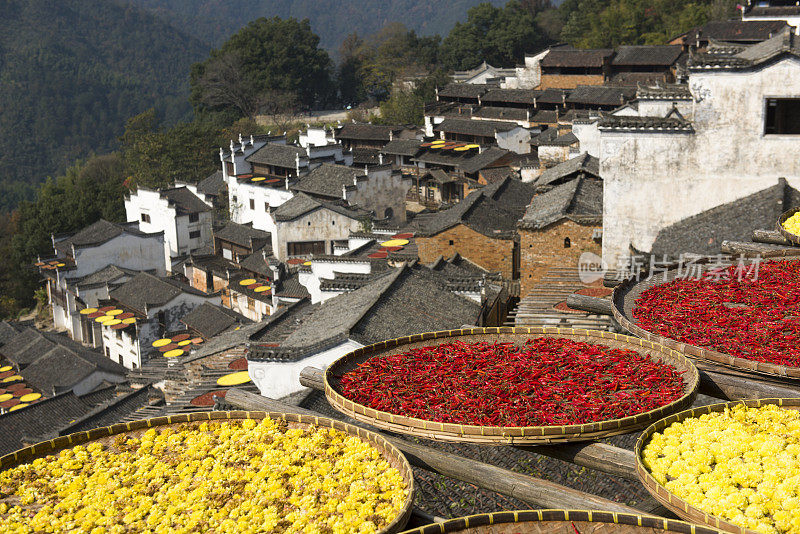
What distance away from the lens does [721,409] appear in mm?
5422

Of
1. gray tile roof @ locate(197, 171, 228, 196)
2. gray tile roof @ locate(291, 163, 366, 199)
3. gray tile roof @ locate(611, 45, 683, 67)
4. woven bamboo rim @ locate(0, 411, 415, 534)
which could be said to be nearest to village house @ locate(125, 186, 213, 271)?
gray tile roof @ locate(197, 171, 228, 196)

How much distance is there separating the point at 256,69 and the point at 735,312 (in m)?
65.4

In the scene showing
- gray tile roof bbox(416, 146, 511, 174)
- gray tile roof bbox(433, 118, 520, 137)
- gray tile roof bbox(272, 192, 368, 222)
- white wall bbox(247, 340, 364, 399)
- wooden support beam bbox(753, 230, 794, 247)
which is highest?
wooden support beam bbox(753, 230, 794, 247)

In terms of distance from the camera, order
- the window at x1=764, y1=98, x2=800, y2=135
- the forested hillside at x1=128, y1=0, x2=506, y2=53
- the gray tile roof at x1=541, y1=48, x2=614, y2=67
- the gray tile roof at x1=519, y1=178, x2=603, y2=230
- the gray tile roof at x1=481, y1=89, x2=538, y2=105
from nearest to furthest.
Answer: the window at x1=764, y1=98, x2=800, y2=135 < the gray tile roof at x1=519, y1=178, x2=603, y2=230 < the gray tile roof at x1=481, y1=89, x2=538, y2=105 < the gray tile roof at x1=541, y1=48, x2=614, y2=67 < the forested hillside at x1=128, y1=0, x2=506, y2=53

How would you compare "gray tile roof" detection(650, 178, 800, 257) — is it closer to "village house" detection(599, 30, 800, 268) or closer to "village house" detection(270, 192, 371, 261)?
"village house" detection(599, 30, 800, 268)

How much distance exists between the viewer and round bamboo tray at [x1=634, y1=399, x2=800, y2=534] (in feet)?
13.5

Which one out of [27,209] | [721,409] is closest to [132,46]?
[27,209]

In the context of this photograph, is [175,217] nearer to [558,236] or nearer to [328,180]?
[328,180]

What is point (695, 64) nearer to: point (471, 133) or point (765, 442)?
point (765, 442)

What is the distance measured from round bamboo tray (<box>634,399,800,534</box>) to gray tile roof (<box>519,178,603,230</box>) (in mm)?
14023

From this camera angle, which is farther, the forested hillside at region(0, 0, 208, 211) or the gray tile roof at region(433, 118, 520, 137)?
the forested hillside at region(0, 0, 208, 211)

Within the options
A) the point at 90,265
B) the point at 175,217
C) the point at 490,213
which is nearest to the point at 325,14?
the point at 175,217

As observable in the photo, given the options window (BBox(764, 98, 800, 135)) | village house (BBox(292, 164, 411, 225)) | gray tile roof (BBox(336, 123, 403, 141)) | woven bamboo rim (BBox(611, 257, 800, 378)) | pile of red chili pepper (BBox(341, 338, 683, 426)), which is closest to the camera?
pile of red chili pepper (BBox(341, 338, 683, 426))

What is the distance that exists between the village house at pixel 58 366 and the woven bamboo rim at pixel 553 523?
24920mm
